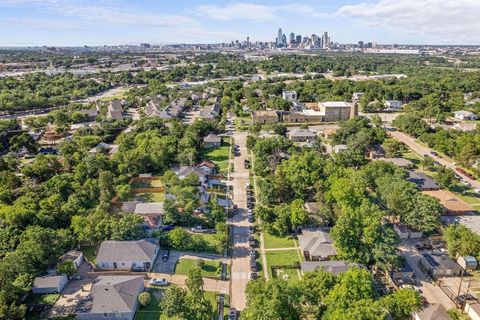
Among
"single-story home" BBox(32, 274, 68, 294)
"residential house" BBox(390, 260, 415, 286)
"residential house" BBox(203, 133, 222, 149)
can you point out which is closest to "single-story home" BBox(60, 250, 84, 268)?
"single-story home" BBox(32, 274, 68, 294)

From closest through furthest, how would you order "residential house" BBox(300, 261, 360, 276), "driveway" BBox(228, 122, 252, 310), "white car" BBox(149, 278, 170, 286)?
"driveway" BBox(228, 122, 252, 310) → "residential house" BBox(300, 261, 360, 276) → "white car" BBox(149, 278, 170, 286)

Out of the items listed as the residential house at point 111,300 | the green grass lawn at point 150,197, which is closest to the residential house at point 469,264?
the residential house at point 111,300

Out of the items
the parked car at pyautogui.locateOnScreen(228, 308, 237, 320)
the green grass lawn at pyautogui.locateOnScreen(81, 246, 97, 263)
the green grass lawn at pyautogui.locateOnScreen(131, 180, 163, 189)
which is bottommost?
the parked car at pyautogui.locateOnScreen(228, 308, 237, 320)

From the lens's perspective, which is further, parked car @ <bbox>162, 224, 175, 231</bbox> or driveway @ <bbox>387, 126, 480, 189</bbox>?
driveway @ <bbox>387, 126, 480, 189</bbox>

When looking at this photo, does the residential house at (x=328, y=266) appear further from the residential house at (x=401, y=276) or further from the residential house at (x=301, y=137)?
the residential house at (x=301, y=137)

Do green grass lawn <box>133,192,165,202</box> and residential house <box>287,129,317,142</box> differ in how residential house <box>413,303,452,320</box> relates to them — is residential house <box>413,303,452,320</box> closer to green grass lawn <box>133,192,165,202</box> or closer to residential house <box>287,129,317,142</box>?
green grass lawn <box>133,192,165,202</box>

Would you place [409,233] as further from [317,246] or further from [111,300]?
[111,300]

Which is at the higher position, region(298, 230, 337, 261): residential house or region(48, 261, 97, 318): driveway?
region(298, 230, 337, 261): residential house
